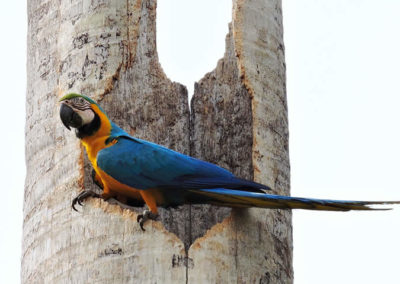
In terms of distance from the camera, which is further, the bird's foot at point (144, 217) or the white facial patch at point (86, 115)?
the white facial patch at point (86, 115)

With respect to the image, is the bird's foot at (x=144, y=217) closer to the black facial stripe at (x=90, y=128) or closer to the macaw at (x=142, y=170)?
the macaw at (x=142, y=170)

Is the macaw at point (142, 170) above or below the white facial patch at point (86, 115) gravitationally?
below

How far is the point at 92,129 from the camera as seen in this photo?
15.6ft

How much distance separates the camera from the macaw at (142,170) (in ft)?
15.3

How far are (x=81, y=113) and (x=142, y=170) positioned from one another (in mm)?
387

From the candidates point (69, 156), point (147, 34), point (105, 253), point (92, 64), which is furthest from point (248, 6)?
point (105, 253)

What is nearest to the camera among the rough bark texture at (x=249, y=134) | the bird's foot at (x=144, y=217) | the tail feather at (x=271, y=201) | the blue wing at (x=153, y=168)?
the tail feather at (x=271, y=201)

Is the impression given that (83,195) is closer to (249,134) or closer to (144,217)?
(144,217)

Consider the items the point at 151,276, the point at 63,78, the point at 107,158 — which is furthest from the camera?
the point at 63,78

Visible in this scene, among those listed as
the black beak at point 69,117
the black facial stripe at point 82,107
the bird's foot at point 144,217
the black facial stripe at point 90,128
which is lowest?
the bird's foot at point 144,217

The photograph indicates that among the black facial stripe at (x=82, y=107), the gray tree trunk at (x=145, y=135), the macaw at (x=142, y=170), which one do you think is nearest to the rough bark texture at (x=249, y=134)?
the gray tree trunk at (x=145, y=135)

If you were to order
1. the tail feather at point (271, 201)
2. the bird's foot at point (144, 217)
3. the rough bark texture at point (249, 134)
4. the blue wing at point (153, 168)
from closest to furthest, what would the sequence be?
the tail feather at point (271, 201) → the bird's foot at point (144, 217) → the rough bark texture at point (249, 134) → the blue wing at point (153, 168)

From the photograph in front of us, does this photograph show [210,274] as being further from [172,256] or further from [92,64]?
[92,64]

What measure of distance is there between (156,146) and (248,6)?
0.94 m
